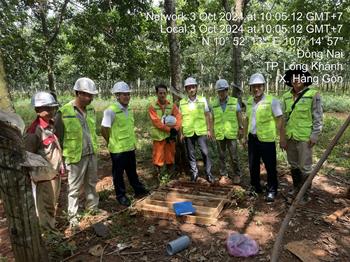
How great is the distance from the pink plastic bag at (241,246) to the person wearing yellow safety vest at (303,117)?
5.70 ft

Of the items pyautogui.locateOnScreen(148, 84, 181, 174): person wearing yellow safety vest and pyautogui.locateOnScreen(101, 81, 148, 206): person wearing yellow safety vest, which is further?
pyautogui.locateOnScreen(148, 84, 181, 174): person wearing yellow safety vest

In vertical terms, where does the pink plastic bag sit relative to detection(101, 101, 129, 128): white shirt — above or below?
below

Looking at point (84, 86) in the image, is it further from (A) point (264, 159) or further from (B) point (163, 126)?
(A) point (264, 159)

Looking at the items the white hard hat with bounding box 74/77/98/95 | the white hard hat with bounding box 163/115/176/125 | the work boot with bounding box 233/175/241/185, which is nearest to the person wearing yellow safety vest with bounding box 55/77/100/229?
the white hard hat with bounding box 74/77/98/95

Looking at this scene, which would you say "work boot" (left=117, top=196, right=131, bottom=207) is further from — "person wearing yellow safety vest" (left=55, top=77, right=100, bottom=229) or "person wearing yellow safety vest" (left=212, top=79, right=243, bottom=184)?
"person wearing yellow safety vest" (left=212, top=79, right=243, bottom=184)

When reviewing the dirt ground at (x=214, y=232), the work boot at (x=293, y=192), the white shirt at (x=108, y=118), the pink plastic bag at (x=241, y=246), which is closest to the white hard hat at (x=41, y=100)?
the white shirt at (x=108, y=118)

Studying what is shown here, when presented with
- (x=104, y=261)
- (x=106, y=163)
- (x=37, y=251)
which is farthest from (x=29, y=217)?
(x=106, y=163)

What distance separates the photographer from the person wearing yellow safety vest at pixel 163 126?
5.98m

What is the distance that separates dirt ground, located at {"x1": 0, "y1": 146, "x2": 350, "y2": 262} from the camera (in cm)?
376

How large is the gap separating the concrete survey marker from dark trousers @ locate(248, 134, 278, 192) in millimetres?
499

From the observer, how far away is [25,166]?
2.28 m

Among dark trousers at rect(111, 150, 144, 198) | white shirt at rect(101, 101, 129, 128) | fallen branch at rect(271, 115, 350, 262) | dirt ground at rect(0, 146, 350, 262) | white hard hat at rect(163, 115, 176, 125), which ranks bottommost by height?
dirt ground at rect(0, 146, 350, 262)

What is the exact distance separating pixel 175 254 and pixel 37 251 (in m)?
1.78

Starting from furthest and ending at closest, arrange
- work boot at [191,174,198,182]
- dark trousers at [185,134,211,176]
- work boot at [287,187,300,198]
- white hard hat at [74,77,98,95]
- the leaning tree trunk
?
work boot at [191,174,198,182] < dark trousers at [185,134,211,176] < work boot at [287,187,300,198] < white hard hat at [74,77,98,95] < the leaning tree trunk
